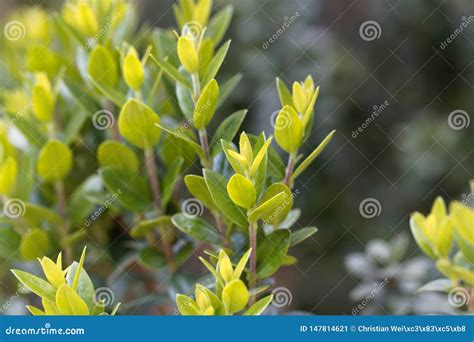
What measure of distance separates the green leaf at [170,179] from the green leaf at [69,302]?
24cm

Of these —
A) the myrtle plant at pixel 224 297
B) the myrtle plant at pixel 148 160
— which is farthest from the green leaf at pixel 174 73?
the myrtle plant at pixel 224 297

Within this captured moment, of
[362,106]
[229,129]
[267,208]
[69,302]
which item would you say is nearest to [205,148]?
[229,129]

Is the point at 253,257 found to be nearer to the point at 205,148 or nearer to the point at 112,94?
the point at 205,148

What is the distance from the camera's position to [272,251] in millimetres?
738

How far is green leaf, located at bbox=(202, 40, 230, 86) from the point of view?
0.74 meters

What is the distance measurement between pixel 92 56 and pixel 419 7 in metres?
0.99

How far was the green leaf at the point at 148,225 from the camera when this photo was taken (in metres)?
0.84

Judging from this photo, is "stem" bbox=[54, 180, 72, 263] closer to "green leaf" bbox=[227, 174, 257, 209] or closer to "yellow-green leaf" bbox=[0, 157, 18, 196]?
"yellow-green leaf" bbox=[0, 157, 18, 196]

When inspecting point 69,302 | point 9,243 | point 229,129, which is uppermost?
point 229,129

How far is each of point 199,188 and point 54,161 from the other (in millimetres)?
279

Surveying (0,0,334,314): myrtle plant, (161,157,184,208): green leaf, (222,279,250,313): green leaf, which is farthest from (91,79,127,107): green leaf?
(222,279,250,313): green leaf

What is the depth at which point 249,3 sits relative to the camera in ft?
5.26

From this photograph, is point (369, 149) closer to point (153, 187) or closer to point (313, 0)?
point (313, 0)

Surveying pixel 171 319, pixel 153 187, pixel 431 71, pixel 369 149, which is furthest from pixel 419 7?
pixel 171 319
